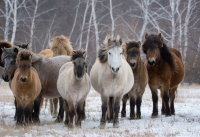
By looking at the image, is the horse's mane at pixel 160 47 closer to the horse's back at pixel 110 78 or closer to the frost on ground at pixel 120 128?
the horse's back at pixel 110 78

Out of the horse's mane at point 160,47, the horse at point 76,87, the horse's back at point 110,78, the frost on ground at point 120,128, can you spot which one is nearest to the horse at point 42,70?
the frost on ground at point 120,128

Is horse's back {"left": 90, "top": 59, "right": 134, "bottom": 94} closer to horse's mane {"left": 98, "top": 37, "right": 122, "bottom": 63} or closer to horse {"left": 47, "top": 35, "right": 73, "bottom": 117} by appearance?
horse's mane {"left": 98, "top": 37, "right": 122, "bottom": 63}

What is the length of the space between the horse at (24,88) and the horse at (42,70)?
1.36 ft

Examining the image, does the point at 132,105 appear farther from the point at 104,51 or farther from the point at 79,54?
the point at 79,54

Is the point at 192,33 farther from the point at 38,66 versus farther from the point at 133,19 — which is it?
the point at 38,66

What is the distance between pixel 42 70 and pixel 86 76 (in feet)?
5.31

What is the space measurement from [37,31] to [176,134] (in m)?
28.2

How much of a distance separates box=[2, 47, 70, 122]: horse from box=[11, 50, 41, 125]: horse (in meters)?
0.41

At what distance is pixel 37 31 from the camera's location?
34906 mm

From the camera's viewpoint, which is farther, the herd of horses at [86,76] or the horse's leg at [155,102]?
the horse's leg at [155,102]

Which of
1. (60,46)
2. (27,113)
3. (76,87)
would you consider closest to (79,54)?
(76,87)

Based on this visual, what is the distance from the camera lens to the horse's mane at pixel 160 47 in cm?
1058

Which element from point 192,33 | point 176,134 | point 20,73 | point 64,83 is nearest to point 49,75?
point 64,83

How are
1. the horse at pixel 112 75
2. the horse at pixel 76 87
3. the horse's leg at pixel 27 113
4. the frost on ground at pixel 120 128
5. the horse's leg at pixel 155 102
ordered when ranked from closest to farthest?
1. the frost on ground at pixel 120 128
2. the horse at pixel 76 87
3. the horse at pixel 112 75
4. the horse's leg at pixel 27 113
5. the horse's leg at pixel 155 102
